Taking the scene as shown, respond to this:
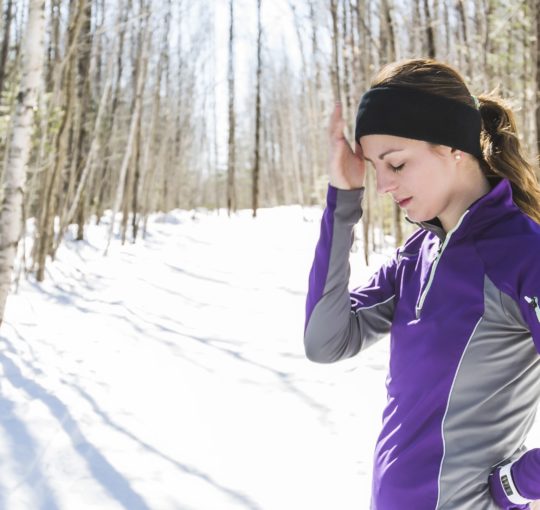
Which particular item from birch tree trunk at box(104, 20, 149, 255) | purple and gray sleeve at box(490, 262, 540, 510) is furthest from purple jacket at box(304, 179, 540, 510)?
birch tree trunk at box(104, 20, 149, 255)

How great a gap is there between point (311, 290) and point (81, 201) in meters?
10.7

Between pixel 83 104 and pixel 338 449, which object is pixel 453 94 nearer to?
pixel 338 449

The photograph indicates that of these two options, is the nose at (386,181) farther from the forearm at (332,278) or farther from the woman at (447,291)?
the forearm at (332,278)

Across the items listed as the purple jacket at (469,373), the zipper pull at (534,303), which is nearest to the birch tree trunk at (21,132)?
the purple jacket at (469,373)

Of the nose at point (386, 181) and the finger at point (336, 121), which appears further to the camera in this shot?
the finger at point (336, 121)

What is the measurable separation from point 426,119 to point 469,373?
0.50 meters

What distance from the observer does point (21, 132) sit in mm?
4906

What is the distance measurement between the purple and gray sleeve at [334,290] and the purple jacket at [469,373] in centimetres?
16

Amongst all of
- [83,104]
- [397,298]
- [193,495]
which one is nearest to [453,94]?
[397,298]

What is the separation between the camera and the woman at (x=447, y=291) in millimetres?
1000

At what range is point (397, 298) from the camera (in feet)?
4.33

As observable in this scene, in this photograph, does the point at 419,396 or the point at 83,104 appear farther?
the point at 83,104

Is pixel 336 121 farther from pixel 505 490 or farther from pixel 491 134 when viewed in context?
pixel 505 490

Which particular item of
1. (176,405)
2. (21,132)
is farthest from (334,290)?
(21,132)
